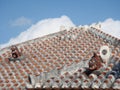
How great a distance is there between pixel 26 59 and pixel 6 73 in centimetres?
163

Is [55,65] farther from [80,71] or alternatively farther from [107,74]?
[107,74]

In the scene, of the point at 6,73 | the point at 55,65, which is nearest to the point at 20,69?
the point at 6,73

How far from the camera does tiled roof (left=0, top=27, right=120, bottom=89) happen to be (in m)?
11.1

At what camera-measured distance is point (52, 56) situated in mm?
16359

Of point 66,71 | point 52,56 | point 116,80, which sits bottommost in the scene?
point 116,80

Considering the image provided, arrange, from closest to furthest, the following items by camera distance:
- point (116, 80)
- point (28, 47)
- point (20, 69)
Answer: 1. point (116, 80)
2. point (20, 69)
3. point (28, 47)

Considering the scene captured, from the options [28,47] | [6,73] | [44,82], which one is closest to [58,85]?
[44,82]

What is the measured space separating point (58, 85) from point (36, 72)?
369 cm

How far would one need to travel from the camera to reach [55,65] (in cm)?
1509

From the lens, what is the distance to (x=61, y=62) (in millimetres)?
15336

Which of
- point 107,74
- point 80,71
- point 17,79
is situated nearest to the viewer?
point 107,74

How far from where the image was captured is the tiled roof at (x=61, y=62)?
1108 centimetres

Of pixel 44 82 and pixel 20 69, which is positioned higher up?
pixel 20 69

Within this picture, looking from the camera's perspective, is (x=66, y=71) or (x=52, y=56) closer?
(x=66, y=71)
